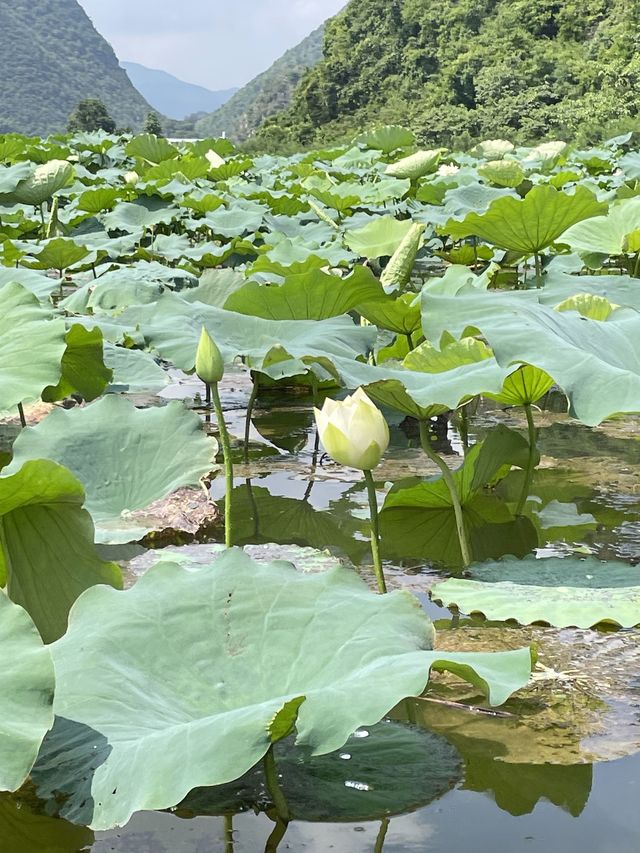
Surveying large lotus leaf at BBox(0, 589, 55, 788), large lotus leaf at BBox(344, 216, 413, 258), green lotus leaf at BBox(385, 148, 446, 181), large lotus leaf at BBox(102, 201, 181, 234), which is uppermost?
green lotus leaf at BBox(385, 148, 446, 181)

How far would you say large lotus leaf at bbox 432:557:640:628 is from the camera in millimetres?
1294

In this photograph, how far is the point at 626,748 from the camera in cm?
108

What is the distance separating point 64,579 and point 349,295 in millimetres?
931

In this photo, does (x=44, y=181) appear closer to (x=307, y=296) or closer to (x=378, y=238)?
(x=378, y=238)

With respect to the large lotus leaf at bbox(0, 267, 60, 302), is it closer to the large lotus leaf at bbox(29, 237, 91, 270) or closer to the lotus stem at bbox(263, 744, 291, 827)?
the large lotus leaf at bbox(29, 237, 91, 270)

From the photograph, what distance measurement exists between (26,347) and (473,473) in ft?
2.41

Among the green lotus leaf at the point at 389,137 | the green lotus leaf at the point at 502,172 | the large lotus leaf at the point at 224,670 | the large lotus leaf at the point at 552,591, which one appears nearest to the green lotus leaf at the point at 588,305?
the large lotus leaf at the point at 552,591

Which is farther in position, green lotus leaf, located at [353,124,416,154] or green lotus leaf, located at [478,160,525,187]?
green lotus leaf, located at [353,124,416,154]

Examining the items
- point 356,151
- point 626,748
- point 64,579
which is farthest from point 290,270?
point 356,151

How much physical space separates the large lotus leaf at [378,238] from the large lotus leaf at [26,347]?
1766mm

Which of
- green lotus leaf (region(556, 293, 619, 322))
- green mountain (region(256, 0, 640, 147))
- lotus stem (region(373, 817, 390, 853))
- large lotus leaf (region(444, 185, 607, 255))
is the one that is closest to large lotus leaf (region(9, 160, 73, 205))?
large lotus leaf (region(444, 185, 607, 255))

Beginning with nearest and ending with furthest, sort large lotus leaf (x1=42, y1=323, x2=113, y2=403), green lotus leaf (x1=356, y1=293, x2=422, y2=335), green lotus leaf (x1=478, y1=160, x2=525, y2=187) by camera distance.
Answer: large lotus leaf (x1=42, y1=323, x2=113, y2=403)
green lotus leaf (x1=356, y1=293, x2=422, y2=335)
green lotus leaf (x1=478, y1=160, x2=525, y2=187)

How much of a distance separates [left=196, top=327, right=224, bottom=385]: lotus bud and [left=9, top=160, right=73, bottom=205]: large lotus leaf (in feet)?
10.1

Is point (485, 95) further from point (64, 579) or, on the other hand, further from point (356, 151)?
point (64, 579)
